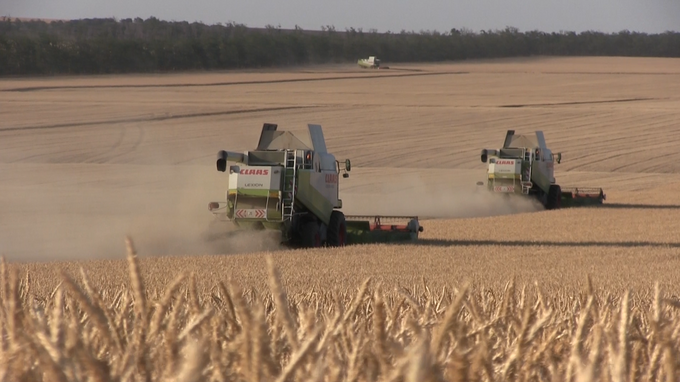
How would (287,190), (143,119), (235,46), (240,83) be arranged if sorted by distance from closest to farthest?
(287,190) → (143,119) → (240,83) → (235,46)

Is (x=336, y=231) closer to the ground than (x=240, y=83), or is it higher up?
higher up

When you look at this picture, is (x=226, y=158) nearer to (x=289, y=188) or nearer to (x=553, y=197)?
(x=289, y=188)

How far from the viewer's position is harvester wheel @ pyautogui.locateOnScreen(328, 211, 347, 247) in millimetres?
15812

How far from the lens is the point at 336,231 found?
52.0 ft

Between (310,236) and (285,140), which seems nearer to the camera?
(310,236)

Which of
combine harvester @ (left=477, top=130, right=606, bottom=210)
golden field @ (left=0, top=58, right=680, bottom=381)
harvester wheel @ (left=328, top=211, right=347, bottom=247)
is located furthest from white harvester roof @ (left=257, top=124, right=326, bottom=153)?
combine harvester @ (left=477, top=130, right=606, bottom=210)

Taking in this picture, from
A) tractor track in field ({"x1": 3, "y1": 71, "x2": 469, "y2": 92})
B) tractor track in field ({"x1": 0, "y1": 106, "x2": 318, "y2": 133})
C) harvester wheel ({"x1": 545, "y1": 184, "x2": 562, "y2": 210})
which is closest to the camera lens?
harvester wheel ({"x1": 545, "y1": 184, "x2": 562, "y2": 210})

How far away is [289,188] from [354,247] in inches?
57.3

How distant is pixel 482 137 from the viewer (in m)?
39.9

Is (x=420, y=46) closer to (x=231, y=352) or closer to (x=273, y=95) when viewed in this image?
(x=273, y=95)

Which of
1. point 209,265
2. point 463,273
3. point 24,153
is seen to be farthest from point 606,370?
point 24,153

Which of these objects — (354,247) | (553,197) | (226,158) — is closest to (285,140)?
(226,158)

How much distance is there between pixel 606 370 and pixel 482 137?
38176 mm

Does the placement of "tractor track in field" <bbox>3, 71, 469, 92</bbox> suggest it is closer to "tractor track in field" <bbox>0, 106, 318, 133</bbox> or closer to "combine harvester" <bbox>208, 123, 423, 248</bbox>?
"tractor track in field" <bbox>0, 106, 318, 133</bbox>
